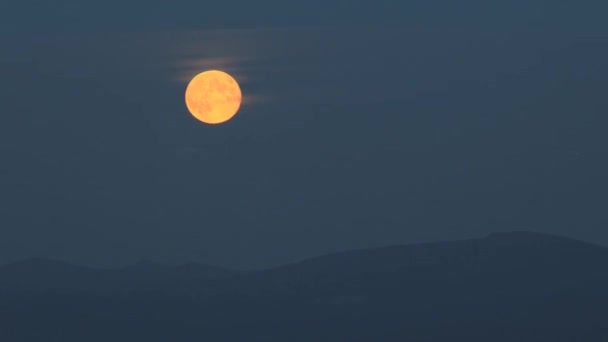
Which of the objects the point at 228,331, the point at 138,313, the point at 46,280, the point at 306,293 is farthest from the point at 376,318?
the point at 46,280

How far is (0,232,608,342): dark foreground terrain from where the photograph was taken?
92.7ft

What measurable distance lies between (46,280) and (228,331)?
19.4 feet

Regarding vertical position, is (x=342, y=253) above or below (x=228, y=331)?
above

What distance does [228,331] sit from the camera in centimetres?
2933

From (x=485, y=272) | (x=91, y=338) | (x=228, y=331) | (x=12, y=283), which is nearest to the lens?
(x=91, y=338)

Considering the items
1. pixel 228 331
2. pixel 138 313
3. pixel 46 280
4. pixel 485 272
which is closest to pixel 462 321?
pixel 485 272

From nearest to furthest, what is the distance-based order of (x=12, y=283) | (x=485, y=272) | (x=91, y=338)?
1. (x=91, y=338)
2. (x=12, y=283)
3. (x=485, y=272)

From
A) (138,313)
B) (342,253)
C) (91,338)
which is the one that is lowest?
(91,338)

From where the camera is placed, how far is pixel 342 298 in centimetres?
3158

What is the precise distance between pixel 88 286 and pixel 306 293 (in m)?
6.68

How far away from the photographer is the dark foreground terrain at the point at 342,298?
28.3 metres

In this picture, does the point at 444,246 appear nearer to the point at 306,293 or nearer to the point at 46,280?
the point at 306,293

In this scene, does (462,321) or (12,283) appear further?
(12,283)

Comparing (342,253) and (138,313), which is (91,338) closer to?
(138,313)
